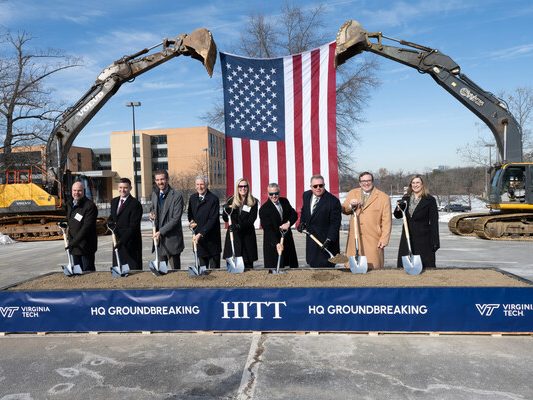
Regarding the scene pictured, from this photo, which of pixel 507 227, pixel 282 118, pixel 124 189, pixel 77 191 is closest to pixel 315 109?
pixel 282 118

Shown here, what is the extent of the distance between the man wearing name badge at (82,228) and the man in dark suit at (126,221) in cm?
28

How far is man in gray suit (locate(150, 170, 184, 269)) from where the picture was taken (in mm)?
5324

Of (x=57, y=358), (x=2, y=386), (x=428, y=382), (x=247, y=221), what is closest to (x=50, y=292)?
(x=57, y=358)

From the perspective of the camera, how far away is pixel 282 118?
7.73 meters

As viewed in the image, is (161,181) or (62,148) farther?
(62,148)

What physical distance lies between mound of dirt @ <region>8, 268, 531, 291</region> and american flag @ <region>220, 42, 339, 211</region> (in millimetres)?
3235

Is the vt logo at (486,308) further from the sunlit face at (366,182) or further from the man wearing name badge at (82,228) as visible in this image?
the man wearing name badge at (82,228)

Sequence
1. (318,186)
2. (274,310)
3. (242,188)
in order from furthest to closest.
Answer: (242,188) < (318,186) < (274,310)

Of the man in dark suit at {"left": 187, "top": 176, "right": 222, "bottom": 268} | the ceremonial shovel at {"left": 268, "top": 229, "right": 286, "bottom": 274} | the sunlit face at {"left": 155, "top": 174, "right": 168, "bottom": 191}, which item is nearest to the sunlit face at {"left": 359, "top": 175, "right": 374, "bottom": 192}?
the ceremonial shovel at {"left": 268, "top": 229, "right": 286, "bottom": 274}

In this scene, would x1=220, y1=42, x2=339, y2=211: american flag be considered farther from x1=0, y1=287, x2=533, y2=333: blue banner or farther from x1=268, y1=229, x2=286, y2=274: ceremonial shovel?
x1=0, y1=287, x2=533, y2=333: blue banner

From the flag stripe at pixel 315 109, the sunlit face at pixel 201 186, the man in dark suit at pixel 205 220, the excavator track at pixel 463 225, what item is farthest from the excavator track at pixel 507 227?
the sunlit face at pixel 201 186

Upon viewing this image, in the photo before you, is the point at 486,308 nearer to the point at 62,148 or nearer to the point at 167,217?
the point at 167,217

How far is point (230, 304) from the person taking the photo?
4.12 m

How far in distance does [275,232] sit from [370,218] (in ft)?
4.06
